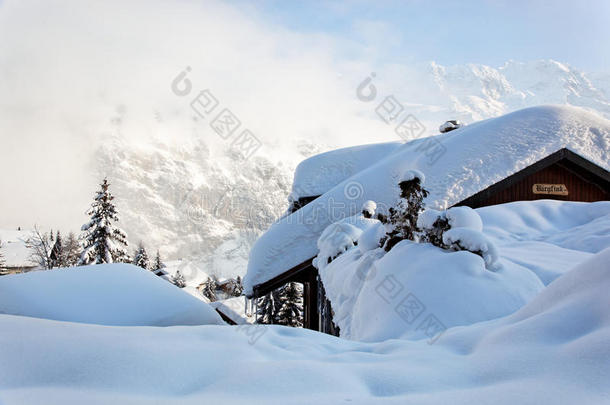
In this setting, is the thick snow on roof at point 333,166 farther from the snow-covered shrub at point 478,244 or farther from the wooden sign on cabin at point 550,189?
the snow-covered shrub at point 478,244

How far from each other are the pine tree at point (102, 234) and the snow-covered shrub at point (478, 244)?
79.1 ft

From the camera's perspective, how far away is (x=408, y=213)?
→ 15.2 ft

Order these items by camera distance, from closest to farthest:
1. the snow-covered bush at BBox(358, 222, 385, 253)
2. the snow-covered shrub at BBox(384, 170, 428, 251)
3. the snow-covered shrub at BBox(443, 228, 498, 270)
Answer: the snow-covered shrub at BBox(443, 228, 498, 270)
the snow-covered shrub at BBox(384, 170, 428, 251)
the snow-covered bush at BBox(358, 222, 385, 253)

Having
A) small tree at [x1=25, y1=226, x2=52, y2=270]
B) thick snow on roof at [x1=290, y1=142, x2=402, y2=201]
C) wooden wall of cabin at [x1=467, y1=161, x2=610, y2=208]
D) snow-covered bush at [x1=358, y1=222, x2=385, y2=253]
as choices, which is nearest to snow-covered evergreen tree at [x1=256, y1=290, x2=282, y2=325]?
thick snow on roof at [x1=290, y1=142, x2=402, y2=201]

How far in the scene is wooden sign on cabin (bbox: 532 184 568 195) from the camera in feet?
32.9

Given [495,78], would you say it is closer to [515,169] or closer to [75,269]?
[515,169]

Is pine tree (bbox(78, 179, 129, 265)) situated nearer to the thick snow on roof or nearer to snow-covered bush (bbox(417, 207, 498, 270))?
the thick snow on roof

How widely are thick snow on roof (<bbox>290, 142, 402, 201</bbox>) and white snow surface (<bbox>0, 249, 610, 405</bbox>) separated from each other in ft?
47.3

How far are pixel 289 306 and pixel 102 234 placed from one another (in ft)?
45.2

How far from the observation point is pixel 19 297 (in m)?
2.88

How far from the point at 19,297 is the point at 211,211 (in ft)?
663

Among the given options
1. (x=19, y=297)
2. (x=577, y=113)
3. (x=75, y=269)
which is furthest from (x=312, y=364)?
(x=577, y=113)

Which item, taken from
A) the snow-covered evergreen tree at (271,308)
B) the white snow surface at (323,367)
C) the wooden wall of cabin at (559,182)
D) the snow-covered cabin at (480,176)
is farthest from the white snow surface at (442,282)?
the snow-covered evergreen tree at (271,308)

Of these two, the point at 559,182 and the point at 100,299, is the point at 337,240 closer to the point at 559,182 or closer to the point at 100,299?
the point at 100,299
